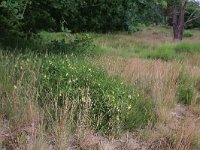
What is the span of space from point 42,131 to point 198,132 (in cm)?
222

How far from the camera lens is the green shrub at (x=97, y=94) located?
16.9ft

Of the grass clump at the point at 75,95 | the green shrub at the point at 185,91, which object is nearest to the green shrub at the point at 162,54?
the green shrub at the point at 185,91

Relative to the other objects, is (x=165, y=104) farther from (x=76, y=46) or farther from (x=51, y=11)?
(x=51, y=11)

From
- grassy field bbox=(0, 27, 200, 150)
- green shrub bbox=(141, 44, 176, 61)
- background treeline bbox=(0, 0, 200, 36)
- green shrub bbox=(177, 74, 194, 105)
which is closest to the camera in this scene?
grassy field bbox=(0, 27, 200, 150)

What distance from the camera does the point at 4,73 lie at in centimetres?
601

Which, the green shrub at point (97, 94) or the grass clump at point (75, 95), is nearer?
the grass clump at point (75, 95)

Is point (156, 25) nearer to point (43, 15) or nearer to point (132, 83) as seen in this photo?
point (43, 15)

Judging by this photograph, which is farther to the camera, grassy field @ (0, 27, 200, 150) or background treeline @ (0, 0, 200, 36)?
background treeline @ (0, 0, 200, 36)

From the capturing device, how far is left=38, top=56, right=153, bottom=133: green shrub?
16.9 ft

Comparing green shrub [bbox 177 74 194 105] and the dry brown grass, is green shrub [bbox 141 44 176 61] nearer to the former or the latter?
the dry brown grass

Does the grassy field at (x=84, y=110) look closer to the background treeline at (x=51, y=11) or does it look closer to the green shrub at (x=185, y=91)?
the green shrub at (x=185, y=91)

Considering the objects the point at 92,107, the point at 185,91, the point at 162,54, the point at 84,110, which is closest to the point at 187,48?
the point at 162,54

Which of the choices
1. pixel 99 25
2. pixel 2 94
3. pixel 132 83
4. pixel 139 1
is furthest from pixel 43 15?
pixel 99 25

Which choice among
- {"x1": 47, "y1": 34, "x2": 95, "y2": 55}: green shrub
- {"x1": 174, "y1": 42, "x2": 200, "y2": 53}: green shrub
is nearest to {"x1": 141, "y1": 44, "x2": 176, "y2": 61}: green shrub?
{"x1": 174, "y1": 42, "x2": 200, "y2": 53}: green shrub
